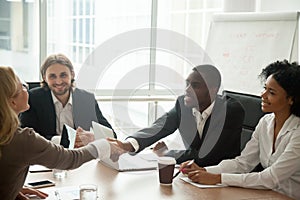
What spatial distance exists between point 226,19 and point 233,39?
0.79 feet

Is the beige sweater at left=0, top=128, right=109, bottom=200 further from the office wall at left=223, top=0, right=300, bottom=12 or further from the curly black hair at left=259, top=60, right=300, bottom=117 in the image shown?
the office wall at left=223, top=0, right=300, bottom=12

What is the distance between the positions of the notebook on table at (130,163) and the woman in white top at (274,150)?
214 millimetres

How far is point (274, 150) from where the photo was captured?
89.3 inches

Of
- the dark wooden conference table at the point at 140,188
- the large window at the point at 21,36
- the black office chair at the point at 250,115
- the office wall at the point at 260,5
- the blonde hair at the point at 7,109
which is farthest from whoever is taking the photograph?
the large window at the point at 21,36

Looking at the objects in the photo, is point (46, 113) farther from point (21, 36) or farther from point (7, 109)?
point (21, 36)

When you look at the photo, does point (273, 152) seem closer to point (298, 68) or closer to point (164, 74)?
point (298, 68)

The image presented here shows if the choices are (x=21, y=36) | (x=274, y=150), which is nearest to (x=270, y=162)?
(x=274, y=150)

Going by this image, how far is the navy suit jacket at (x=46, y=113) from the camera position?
3.01 m

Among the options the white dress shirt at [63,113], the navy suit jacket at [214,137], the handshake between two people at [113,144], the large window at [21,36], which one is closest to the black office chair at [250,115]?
the navy suit jacket at [214,137]

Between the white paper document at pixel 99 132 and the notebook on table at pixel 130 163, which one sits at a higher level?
the white paper document at pixel 99 132

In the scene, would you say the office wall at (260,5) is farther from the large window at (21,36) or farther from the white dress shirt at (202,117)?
the large window at (21,36)

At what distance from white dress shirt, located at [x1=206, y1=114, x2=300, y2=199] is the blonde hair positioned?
1.01 meters

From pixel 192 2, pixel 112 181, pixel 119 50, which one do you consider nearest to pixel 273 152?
pixel 112 181

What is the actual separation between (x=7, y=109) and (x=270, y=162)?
1.38m
